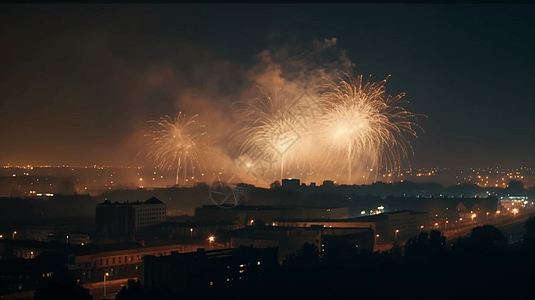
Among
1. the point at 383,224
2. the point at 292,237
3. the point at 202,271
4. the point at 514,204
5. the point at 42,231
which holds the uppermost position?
the point at 514,204

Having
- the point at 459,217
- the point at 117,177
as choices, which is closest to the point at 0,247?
the point at 117,177

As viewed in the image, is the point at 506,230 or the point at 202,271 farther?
the point at 506,230

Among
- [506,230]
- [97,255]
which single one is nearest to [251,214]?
[506,230]

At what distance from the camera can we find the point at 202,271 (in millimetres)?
21312

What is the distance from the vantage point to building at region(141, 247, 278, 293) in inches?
833

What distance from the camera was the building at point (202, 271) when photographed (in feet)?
69.4

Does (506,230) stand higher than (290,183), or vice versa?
(290,183)

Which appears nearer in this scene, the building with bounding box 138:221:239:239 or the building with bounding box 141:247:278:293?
the building with bounding box 141:247:278:293

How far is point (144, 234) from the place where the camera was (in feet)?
114

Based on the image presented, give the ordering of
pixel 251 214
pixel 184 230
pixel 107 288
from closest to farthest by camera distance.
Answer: pixel 107 288 < pixel 184 230 < pixel 251 214

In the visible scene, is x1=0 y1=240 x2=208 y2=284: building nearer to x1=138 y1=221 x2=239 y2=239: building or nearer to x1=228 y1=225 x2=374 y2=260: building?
x1=228 y1=225 x2=374 y2=260: building

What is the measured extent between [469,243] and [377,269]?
17.9 feet

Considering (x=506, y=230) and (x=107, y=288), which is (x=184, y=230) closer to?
(x=107, y=288)

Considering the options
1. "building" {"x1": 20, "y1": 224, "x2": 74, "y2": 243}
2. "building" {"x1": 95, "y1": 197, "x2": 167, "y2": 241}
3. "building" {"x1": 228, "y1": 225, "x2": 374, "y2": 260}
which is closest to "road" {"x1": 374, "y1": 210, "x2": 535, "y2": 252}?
"building" {"x1": 228, "y1": 225, "x2": 374, "y2": 260}
